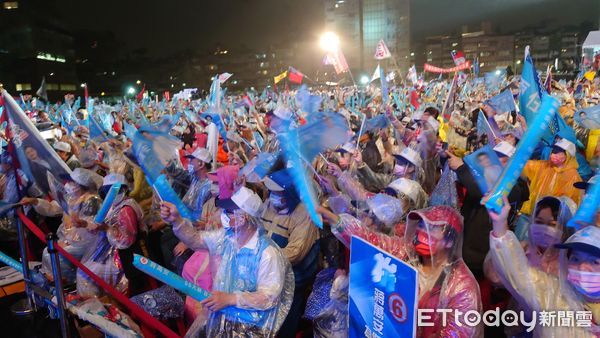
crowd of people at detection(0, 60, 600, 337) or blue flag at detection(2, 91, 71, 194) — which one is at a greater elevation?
blue flag at detection(2, 91, 71, 194)

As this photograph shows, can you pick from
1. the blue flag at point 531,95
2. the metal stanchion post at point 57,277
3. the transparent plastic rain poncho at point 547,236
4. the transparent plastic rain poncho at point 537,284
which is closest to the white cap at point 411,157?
the blue flag at point 531,95

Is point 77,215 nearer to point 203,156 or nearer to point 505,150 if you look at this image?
point 203,156

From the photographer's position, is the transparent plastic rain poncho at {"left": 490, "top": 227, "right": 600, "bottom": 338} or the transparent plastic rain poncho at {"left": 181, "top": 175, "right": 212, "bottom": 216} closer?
the transparent plastic rain poncho at {"left": 490, "top": 227, "right": 600, "bottom": 338}

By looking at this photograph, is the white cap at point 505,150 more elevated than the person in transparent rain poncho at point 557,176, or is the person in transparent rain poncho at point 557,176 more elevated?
the white cap at point 505,150

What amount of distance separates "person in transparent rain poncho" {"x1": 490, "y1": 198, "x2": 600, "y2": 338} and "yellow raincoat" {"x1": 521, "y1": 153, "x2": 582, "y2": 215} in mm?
2628

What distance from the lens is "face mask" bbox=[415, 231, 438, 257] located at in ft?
8.41

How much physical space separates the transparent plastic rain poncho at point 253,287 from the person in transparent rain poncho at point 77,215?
6.05ft

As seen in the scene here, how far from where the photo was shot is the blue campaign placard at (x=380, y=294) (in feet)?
7.22

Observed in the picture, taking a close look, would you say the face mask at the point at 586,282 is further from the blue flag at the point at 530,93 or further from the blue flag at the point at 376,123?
the blue flag at the point at 376,123

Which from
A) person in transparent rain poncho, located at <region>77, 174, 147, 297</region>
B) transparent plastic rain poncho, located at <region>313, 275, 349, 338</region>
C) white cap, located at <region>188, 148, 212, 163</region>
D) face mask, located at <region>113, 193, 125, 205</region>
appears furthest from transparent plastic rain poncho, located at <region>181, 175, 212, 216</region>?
transparent plastic rain poncho, located at <region>313, 275, 349, 338</region>

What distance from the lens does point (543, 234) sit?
304 centimetres

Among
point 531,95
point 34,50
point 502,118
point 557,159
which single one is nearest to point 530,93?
point 531,95

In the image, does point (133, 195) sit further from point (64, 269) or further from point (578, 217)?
point (578, 217)

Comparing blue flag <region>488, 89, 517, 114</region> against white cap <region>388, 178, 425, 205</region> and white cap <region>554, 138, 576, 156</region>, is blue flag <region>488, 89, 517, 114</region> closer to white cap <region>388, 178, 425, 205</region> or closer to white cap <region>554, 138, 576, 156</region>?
white cap <region>554, 138, 576, 156</region>
